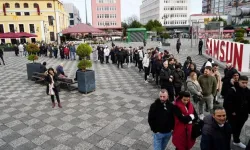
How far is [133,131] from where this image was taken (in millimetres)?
6176

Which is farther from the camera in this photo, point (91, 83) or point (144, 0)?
point (144, 0)

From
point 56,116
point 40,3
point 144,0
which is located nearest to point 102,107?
point 56,116

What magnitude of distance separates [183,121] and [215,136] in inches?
27.9

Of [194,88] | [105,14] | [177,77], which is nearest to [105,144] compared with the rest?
[194,88]

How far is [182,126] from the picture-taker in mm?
4000

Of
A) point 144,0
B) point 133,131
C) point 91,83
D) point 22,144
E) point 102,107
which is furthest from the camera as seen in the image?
point 144,0

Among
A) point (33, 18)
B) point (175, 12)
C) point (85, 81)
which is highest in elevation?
point (175, 12)

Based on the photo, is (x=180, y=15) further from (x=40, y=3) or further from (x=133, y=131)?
(x=133, y=131)

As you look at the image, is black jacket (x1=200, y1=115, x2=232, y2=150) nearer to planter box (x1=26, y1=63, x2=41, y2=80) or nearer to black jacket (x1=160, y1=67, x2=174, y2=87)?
black jacket (x1=160, y1=67, x2=174, y2=87)

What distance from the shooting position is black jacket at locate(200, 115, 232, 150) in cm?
327

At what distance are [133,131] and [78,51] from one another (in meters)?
5.69

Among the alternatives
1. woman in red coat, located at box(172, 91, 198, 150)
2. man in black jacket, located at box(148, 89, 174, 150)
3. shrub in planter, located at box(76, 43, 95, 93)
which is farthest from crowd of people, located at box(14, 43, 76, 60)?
woman in red coat, located at box(172, 91, 198, 150)

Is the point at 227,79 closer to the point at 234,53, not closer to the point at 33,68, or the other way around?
the point at 234,53

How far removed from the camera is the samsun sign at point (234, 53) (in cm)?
1259
